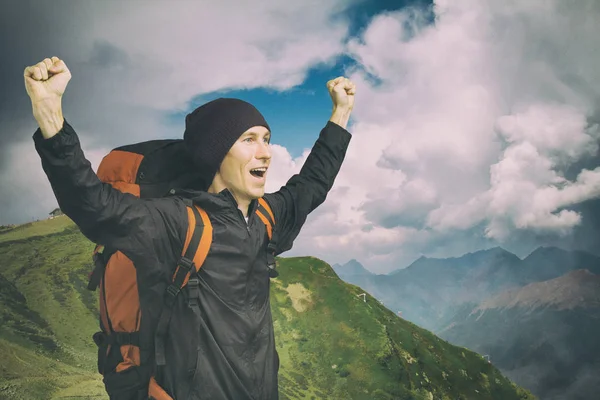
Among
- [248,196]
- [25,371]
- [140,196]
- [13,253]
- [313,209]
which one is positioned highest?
[13,253]

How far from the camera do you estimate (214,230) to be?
13.7 ft

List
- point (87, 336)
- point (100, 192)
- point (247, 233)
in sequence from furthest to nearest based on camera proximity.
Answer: point (87, 336) < point (247, 233) < point (100, 192)

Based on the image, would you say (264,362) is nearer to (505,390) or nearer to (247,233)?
(247,233)

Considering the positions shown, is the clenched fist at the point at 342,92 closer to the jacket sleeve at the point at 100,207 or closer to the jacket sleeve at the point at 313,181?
the jacket sleeve at the point at 313,181

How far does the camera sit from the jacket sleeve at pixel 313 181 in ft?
17.2

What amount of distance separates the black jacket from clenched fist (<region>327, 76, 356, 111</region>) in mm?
1776

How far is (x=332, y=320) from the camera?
139ft

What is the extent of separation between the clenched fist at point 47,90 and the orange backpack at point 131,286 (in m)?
1.11

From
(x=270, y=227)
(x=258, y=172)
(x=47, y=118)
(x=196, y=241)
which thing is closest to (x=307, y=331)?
(x=270, y=227)

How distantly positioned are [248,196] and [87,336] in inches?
1290

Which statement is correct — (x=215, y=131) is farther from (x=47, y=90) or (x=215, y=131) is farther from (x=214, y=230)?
(x=47, y=90)

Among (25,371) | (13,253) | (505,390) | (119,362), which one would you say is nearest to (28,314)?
(13,253)

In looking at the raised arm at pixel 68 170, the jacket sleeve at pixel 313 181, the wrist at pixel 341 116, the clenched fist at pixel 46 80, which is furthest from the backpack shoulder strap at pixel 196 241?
the wrist at pixel 341 116

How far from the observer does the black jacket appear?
128 inches
